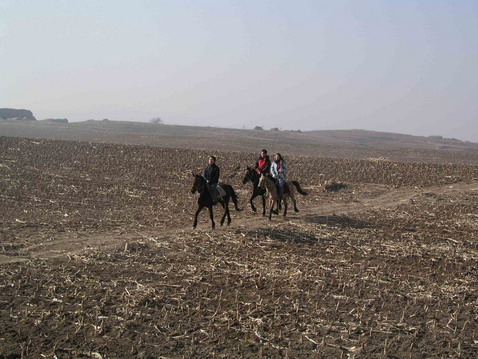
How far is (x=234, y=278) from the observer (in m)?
10.7

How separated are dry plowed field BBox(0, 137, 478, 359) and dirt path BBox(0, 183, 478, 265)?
0.23 ft

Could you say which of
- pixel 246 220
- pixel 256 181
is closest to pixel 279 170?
pixel 256 181

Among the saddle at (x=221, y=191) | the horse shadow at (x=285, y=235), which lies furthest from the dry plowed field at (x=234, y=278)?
the saddle at (x=221, y=191)

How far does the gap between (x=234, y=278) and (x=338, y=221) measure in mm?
7088

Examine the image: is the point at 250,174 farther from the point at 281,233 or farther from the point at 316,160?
the point at 316,160

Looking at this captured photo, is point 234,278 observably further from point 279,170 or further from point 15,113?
point 15,113

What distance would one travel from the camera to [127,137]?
203ft

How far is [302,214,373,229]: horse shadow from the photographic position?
16.2 metres

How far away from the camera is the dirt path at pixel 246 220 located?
1263 cm

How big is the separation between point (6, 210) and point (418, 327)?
46.3ft

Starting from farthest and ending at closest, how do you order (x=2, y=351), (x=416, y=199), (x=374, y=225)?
(x=416, y=199) → (x=374, y=225) → (x=2, y=351)

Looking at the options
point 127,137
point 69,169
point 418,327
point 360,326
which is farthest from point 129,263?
point 127,137

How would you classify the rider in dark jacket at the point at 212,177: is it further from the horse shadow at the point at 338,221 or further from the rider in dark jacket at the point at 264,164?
the horse shadow at the point at 338,221

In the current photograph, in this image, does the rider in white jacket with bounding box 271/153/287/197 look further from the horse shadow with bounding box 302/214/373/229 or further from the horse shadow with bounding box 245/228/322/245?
the horse shadow with bounding box 245/228/322/245
